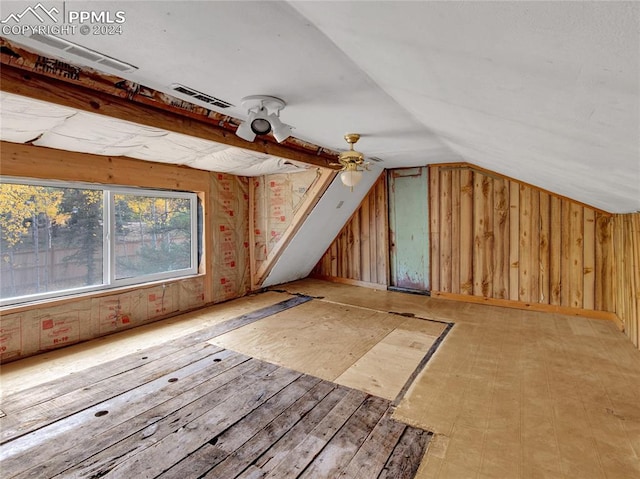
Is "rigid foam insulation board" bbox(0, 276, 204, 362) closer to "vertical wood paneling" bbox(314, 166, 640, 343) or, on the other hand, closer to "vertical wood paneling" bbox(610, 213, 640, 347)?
"vertical wood paneling" bbox(314, 166, 640, 343)

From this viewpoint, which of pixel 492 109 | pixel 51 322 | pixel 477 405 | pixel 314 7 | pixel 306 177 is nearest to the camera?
pixel 314 7

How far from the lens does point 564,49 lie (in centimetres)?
61

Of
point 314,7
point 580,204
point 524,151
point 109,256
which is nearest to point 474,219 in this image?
point 580,204

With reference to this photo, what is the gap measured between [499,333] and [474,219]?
1771 mm

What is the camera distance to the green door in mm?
4887

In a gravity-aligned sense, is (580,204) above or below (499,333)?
above

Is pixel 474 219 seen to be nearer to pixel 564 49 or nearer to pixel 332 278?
pixel 332 278

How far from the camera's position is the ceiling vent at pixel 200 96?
1843 millimetres

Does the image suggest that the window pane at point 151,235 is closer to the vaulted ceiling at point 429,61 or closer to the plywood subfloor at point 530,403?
the vaulted ceiling at point 429,61

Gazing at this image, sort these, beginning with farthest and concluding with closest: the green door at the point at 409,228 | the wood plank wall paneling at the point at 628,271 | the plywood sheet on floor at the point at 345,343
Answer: the green door at the point at 409,228
the wood plank wall paneling at the point at 628,271
the plywood sheet on floor at the point at 345,343

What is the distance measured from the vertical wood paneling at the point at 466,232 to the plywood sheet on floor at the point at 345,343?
51.4 inches

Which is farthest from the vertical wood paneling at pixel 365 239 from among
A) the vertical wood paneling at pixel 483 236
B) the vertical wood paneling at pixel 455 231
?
the vertical wood paneling at pixel 483 236

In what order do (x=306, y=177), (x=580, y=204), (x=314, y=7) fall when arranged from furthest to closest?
(x=306, y=177) < (x=580, y=204) < (x=314, y=7)

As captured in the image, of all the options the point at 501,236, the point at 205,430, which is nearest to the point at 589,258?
the point at 501,236
